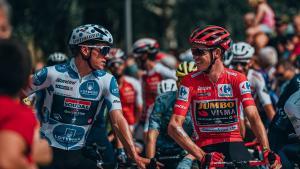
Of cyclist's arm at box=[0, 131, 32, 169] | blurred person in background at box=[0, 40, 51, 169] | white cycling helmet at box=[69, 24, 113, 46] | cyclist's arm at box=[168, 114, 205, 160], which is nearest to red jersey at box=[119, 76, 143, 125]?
white cycling helmet at box=[69, 24, 113, 46]

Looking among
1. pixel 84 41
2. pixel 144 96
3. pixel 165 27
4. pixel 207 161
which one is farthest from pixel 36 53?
pixel 207 161

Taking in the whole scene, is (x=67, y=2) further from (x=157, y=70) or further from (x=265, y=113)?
(x=265, y=113)

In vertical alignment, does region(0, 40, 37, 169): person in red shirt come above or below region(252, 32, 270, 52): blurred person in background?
below

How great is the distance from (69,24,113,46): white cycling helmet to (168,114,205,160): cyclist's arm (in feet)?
4.19

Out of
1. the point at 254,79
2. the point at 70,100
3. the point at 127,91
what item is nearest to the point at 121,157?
the point at 70,100

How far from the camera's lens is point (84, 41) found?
389 inches

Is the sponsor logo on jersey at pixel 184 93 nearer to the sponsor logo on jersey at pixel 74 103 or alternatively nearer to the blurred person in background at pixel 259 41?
the sponsor logo on jersey at pixel 74 103

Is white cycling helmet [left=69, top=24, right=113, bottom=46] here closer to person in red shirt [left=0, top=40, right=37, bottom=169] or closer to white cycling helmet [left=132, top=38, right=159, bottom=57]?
person in red shirt [left=0, top=40, right=37, bottom=169]

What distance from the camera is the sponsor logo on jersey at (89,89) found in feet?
32.0

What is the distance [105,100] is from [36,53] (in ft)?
52.0

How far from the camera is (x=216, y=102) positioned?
9.56 meters

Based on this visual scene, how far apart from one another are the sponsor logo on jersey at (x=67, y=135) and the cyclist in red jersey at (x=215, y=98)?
3.92 ft

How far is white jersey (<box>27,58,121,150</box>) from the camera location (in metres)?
9.74

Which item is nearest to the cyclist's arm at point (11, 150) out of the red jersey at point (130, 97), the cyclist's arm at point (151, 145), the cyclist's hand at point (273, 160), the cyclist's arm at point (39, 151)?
the cyclist's arm at point (39, 151)
